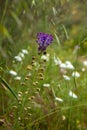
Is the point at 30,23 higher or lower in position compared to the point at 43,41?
higher

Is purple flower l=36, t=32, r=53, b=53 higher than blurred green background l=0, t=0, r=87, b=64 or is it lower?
lower

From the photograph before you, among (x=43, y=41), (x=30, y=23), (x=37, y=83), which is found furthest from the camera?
(x=30, y=23)

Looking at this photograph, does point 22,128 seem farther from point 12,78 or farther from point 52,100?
point 12,78

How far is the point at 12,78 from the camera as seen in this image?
109 inches

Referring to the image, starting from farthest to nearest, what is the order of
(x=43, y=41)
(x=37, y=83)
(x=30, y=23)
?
(x=30, y=23)
(x=37, y=83)
(x=43, y=41)

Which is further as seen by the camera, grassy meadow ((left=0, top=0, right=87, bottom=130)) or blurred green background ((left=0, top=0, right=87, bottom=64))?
grassy meadow ((left=0, top=0, right=87, bottom=130))

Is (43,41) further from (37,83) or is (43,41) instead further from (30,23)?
(30,23)

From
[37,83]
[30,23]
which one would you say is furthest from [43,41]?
[30,23]

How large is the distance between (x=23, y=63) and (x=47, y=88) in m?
0.73

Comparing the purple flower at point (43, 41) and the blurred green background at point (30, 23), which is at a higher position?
the blurred green background at point (30, 23)

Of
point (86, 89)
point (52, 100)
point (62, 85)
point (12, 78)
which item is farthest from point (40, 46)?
point (86, 89)

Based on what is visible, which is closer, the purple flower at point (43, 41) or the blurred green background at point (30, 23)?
the blurred green background at point (30, 23)

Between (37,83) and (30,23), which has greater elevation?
(30,23)

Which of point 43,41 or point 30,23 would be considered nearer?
point 43,41
